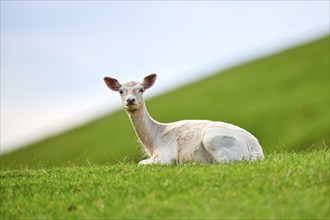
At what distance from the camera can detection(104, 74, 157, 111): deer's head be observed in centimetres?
2070

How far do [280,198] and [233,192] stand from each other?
3.26 feet

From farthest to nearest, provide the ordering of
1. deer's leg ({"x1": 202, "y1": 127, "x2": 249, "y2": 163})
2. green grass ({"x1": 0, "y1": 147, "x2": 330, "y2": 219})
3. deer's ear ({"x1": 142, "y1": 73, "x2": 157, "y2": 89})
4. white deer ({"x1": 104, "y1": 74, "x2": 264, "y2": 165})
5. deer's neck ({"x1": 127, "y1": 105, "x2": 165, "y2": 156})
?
deer's neck ({"x1": 127, "y1": 105, "x2": 165, "y2": 156}), deer's ear ({"x1": 142, "y1": 73, "x2": 157, "y2": 89}), white deer ({"x1": 104, "y1": 74, "x2": 264, "y2": 165}), deer's leg ({"x1": 202, "y1": 127, "x2": 249, "y2": 163}), green grass ({"x1": 0, "y1": 147, "x2": 330, "y2": 219})

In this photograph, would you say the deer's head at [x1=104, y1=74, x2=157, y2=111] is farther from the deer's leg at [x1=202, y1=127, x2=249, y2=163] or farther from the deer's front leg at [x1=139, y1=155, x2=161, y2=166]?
the deer's leg at [x1=202, y1=127, x2=249, y2=163]

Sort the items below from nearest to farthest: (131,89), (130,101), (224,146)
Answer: (224,146) → (130,101) → (131,89)

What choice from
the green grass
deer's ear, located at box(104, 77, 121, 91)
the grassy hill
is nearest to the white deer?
deer's ear, located at box(104, 77, 121, 91)

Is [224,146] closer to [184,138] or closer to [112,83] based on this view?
[184,138]

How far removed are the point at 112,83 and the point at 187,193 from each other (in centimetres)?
687

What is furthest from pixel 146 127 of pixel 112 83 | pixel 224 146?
pixel 224 146

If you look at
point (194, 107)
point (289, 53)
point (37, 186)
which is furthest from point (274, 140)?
point (37, 186)

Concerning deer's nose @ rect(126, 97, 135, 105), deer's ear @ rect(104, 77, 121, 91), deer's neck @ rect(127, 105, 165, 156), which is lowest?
deer's neck @ rect(127, 105, 165, 156)

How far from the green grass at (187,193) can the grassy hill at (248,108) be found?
43826 mm

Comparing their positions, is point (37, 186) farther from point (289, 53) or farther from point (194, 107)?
point (289, 53)

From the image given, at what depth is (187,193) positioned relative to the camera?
1547 cm

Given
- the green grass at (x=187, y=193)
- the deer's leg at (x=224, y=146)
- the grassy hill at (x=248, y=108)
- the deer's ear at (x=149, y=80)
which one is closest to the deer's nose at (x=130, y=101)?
the deer's ear at (x=149, y=80)
